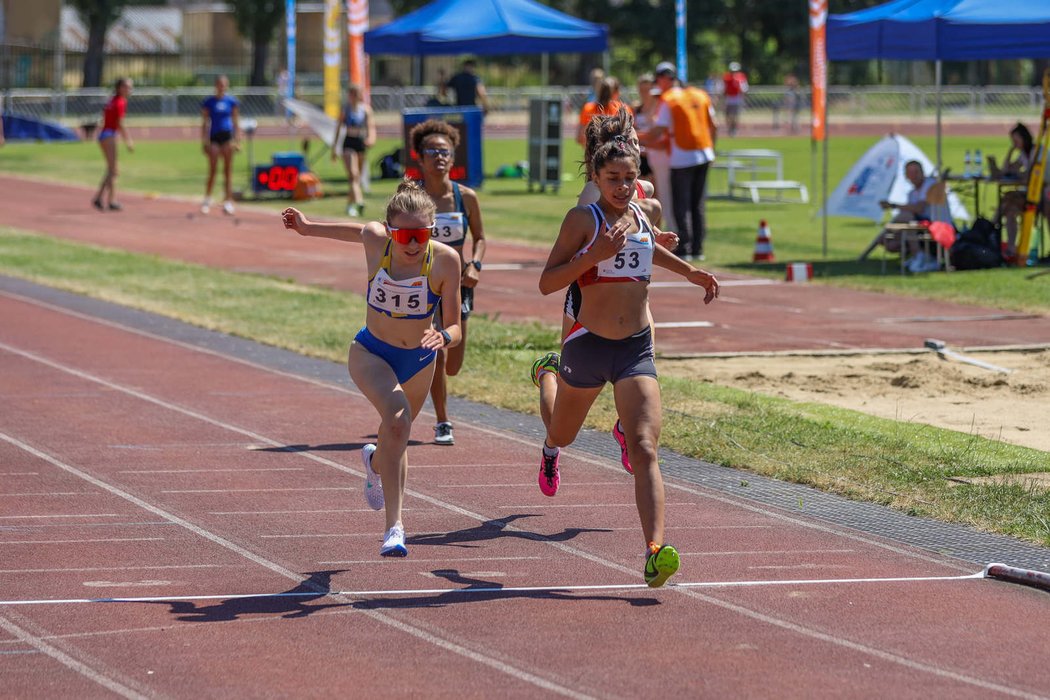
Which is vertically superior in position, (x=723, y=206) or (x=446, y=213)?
(x=723, y=206)

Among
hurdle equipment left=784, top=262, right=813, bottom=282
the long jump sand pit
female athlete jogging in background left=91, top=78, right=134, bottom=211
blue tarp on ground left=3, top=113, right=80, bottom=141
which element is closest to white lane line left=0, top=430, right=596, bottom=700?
the long jump sand pit

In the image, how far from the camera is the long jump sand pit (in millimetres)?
10914

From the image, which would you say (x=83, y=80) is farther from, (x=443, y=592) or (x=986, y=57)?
(x=443, y=592)

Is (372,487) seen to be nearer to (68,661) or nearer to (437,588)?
(437,588)

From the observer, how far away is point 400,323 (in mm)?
7406

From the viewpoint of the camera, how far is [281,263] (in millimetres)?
20250

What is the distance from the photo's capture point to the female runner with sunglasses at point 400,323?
7.25 meters

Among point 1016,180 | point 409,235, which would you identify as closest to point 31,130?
point 1016,180

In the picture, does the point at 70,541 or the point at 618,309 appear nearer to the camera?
the point at 618,309

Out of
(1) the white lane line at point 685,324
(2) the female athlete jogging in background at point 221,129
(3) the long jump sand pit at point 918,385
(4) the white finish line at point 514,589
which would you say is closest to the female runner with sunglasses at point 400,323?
(4) the white finish line at point 514,589

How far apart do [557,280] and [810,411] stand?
458 centimetres

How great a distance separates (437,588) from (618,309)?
1.45m

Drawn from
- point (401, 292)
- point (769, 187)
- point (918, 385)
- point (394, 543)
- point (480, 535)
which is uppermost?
→ point (769, 187)

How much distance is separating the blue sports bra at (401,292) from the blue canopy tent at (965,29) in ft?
38.5
